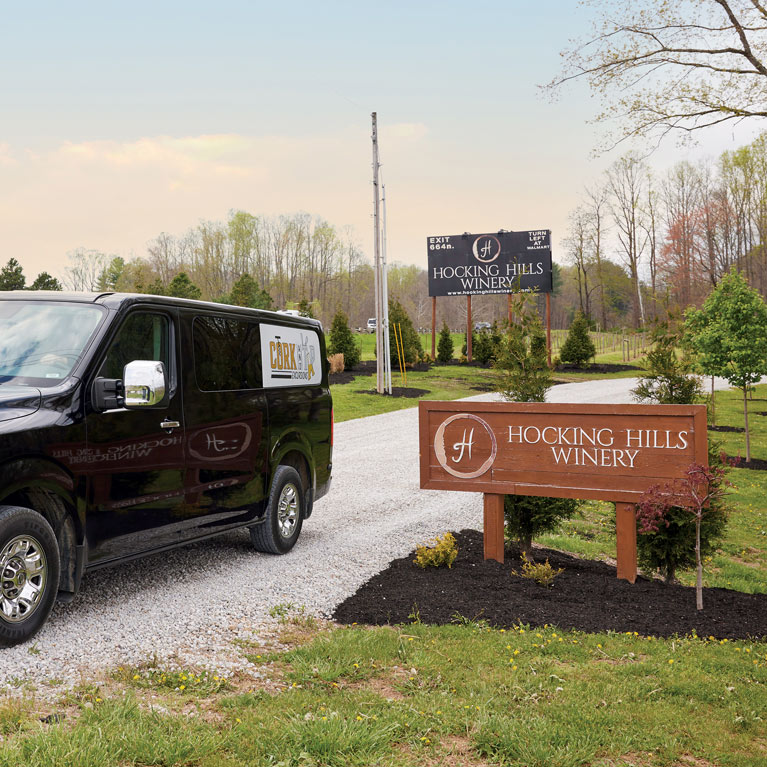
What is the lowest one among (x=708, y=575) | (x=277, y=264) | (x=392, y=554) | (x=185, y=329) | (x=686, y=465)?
(x=708, y=575)

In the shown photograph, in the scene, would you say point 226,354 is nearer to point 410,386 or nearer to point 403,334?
point 410,386

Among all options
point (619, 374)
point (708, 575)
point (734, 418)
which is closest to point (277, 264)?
point (619, 374)

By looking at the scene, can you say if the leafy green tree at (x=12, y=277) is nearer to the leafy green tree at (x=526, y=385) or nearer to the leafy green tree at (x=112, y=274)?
the leafy green tree at (x=112, y=274)

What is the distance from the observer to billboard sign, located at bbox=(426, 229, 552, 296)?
37.0m

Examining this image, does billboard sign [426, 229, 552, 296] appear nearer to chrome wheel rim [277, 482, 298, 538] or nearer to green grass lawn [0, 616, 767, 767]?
chrome wheel rim [277, 482, 298, 538]

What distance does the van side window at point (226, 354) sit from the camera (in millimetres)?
6070

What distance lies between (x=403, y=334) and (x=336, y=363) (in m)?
5.15

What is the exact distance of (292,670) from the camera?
422 cm

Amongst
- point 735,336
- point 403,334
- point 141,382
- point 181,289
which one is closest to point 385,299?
point 403,334

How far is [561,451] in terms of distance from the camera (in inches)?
259

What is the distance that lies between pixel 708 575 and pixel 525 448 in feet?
10.2

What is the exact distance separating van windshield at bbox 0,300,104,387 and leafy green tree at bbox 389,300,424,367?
27.0 meters

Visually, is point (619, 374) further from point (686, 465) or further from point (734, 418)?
point (686, 465)

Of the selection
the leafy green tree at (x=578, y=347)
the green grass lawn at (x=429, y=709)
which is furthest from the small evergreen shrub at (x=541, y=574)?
the leafy green tree at (x=578, y=347)
